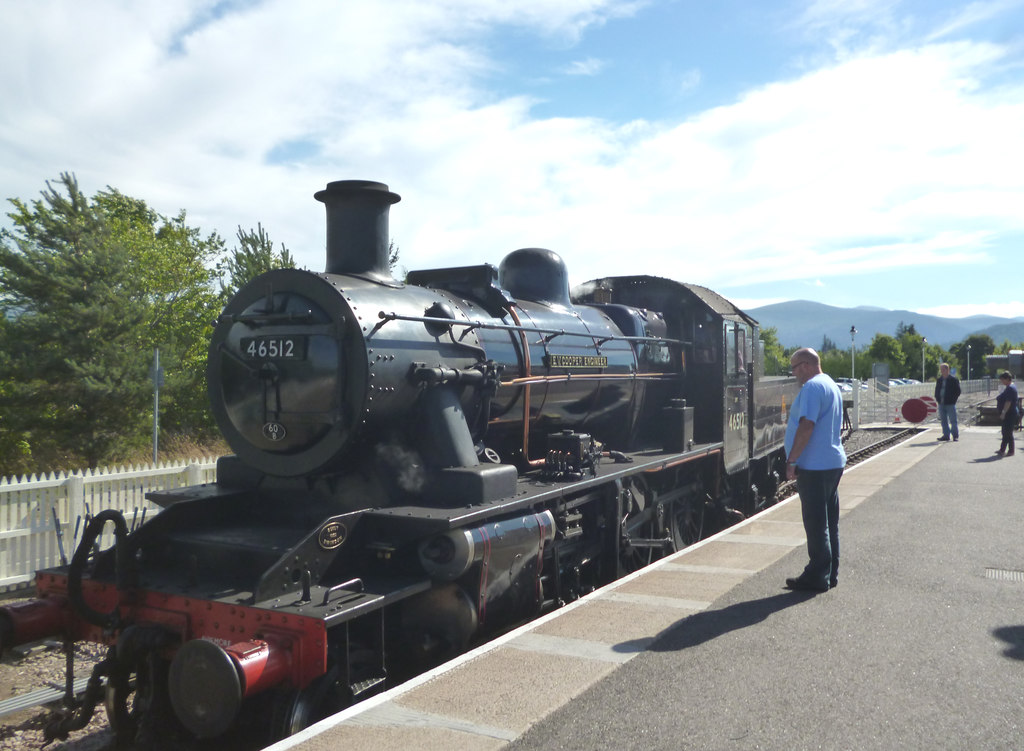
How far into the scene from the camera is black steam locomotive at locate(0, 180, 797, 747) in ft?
12.8

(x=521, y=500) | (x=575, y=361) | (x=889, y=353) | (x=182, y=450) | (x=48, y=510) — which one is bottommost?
(x=182, y=450)

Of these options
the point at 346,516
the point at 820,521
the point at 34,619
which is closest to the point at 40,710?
the point at 34,619

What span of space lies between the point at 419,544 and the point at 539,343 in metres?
2.29

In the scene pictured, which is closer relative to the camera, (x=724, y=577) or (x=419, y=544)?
(x=419, y=544)

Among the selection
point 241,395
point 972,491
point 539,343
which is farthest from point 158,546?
point 972,491

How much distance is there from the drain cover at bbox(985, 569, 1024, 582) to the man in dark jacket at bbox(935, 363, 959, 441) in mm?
12426

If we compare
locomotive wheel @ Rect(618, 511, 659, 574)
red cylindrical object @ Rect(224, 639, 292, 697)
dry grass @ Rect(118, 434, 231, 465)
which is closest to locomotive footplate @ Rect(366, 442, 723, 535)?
locomotive wheel @ Rect(618, 511, 659, 574)

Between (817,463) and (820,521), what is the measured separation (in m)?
0.41

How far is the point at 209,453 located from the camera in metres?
18.1

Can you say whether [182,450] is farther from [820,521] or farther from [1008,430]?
[1008,430]

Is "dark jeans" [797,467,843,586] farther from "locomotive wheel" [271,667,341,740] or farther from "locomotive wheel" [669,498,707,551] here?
"locomotive wheel" [271,667,341,740]

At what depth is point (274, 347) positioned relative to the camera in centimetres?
482

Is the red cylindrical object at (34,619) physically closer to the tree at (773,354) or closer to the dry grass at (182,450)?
the dry grass at (182,450)

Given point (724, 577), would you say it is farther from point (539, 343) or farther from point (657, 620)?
point (539, 343)
